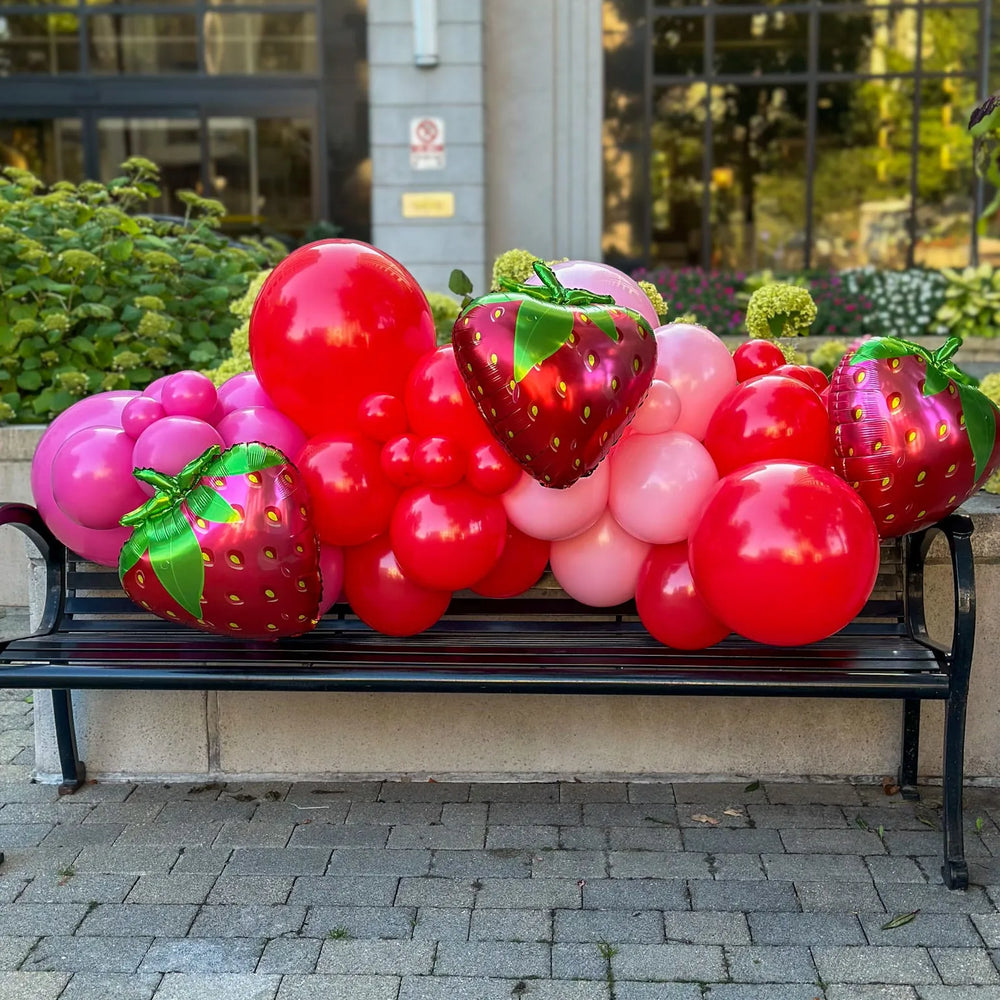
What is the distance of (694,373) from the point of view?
3389 mm

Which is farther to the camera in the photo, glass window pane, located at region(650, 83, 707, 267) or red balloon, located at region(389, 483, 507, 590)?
glass window pane, located at region(650, 83, 707, 267)

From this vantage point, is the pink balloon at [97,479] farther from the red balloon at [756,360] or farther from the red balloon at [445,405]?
the red balloon at [756,360]

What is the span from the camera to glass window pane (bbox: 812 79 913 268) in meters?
12.8

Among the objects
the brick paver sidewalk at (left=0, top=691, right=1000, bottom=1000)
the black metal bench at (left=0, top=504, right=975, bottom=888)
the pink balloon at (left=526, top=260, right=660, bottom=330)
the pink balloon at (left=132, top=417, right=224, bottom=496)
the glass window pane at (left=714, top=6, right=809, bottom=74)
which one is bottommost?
the brick paver sidewalk at (left=0, top=691, right=1000, bottom=1000)

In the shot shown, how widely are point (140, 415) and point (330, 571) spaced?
68cm

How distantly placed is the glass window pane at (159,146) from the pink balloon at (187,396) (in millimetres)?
10403

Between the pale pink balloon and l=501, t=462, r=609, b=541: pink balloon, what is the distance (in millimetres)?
161

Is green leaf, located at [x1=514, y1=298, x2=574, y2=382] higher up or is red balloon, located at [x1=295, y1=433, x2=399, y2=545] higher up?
green leaf, located at [x1=514, y1=298, x2=574, y2=382]

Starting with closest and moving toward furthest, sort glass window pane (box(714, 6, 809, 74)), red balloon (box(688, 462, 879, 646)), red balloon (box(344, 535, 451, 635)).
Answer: red balloon (box(688, 462, 879, 646)), red balloon (box(344, 535, 451, 635)), glass window pane (box(714, 6, 809, 74))

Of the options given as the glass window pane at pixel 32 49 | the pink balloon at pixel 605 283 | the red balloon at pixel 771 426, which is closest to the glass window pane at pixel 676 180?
the glass window pane at pixel 32 49

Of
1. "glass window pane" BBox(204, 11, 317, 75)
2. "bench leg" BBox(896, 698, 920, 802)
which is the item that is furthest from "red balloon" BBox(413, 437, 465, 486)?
"glass window pane" BBox(204, 11, 317, 75)

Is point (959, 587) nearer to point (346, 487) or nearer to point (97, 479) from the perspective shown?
point (346, 487)

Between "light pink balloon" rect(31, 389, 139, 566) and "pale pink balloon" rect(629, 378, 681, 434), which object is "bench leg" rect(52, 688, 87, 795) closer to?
"light pink balloon" rect(31, 389, 139, 566)

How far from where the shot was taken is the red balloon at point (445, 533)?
10.5ft
